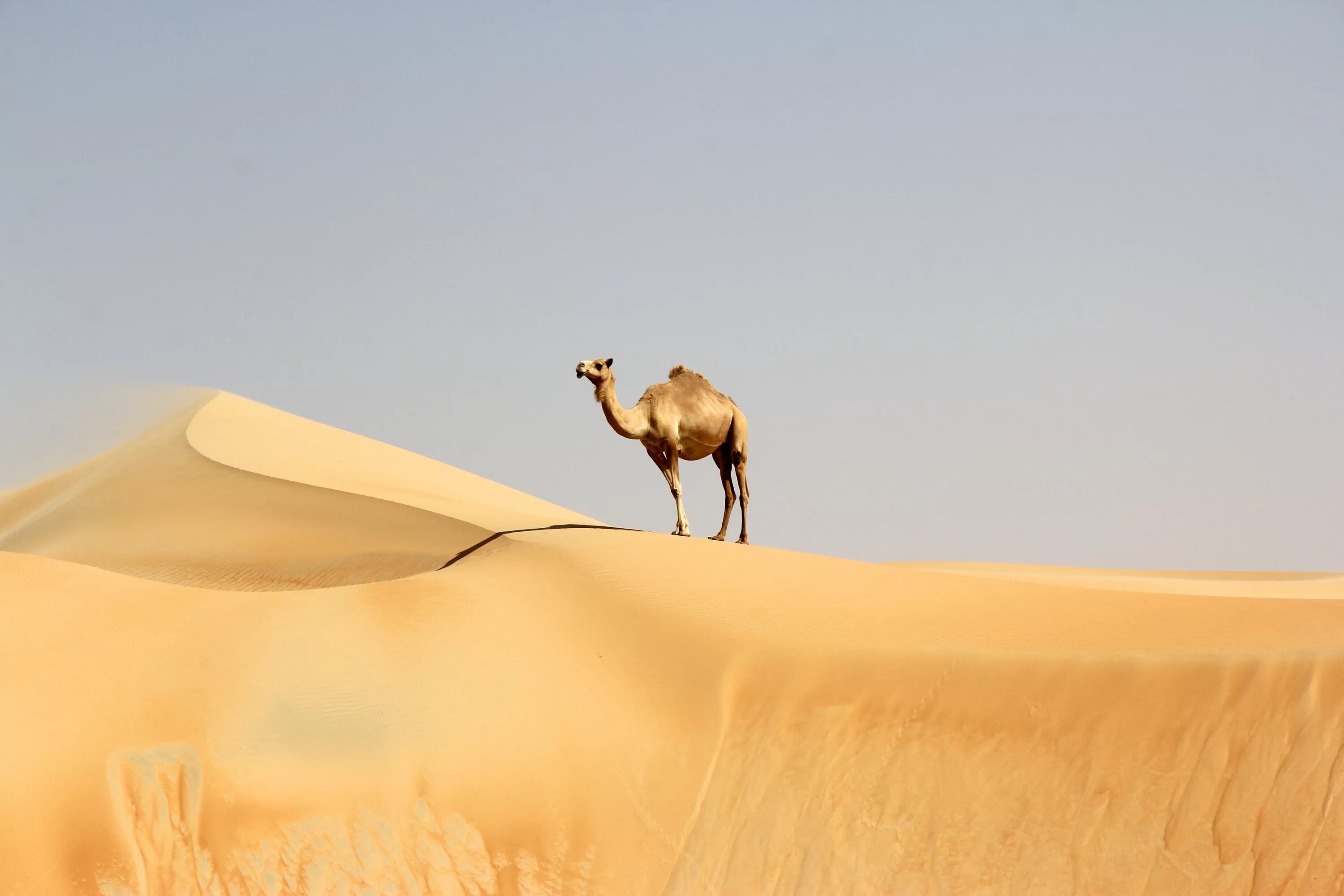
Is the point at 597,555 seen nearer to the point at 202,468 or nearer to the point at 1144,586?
the point at 202,468

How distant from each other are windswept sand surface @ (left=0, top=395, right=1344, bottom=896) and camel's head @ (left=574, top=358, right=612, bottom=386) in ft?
10.0

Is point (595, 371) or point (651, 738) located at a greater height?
point (595, 371)

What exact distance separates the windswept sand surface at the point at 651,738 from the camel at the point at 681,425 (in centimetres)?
296

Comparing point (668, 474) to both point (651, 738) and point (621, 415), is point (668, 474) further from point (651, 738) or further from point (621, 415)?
point (651, 738)

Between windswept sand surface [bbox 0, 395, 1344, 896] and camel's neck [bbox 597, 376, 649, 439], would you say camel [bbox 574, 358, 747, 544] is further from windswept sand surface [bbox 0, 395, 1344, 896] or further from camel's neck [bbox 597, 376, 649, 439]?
windswept sand surface [bbox 0, 395, 1344, 896]

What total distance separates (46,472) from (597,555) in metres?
A: 16.7

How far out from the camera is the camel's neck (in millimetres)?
15195

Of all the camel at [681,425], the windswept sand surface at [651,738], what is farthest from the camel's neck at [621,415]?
the windswept sand surface at [651,738]

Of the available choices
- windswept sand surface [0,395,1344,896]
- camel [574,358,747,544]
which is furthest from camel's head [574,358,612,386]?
windswept sand surface [0,395,1344,896]

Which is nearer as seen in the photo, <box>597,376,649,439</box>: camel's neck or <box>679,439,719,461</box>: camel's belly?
<box>597,376,649,439</box>: camel's neck

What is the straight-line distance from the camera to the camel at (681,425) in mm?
15297

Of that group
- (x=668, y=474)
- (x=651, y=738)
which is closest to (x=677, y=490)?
(x=668, y=474)

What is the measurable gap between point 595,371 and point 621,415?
662 mm

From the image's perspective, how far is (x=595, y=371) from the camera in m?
15.2
